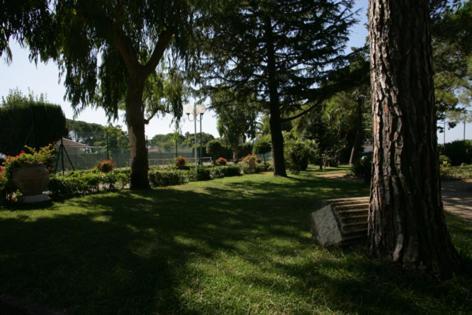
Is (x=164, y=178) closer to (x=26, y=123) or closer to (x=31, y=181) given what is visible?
(x=31, y=181)

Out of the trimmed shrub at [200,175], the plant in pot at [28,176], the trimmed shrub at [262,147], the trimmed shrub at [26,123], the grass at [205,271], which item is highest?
the trimmed shrub at [26,123]

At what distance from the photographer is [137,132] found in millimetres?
11141

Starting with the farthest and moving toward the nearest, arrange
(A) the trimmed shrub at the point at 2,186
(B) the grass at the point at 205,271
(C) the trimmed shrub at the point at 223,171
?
(C) the trimmed shrub at the point at 223,171 < (A) the trimmed shrub at the point at 2,186 < (B) the grass at the point at 205,271

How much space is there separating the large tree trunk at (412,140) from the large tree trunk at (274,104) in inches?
429

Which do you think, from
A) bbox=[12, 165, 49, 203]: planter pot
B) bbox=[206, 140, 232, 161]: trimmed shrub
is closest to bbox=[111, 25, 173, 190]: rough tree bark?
bbox=[12, 165, 49, 203]: planter pot

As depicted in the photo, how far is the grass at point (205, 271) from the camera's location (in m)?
2.46

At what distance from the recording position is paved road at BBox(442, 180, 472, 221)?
5.93 meters

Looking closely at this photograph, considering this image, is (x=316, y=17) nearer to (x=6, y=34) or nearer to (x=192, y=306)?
(x=6, y=34)

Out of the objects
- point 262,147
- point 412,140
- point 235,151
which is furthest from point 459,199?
point 235,151

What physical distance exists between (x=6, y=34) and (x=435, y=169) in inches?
396

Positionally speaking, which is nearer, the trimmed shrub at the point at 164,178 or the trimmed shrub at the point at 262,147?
the trimmed shrub at the point at 164,178

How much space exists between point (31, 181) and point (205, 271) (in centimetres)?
714

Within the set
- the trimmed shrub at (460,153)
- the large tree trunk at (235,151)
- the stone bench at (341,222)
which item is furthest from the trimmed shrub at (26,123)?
the trimmed shrub at (460,153)

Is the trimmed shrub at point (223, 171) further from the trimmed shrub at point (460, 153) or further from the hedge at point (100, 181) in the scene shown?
the trimmed shrub at point (460, 153)
